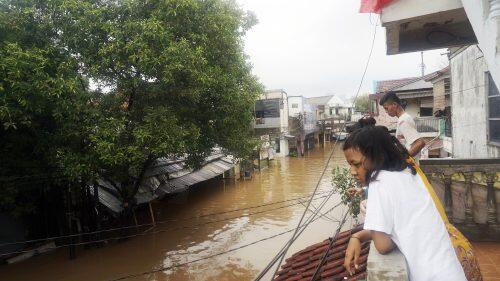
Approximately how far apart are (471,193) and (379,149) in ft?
16.6

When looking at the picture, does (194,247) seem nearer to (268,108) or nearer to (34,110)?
(34,110)

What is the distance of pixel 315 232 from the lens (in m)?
13.1

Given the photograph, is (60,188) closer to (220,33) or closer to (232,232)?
(232,232)

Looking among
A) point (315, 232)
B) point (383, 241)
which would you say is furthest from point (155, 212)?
point (383, 241)

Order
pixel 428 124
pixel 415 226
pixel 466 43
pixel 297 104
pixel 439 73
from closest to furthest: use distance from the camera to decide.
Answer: pixel 415 226 → pixel 466 43 → pixel 439 73 → pixel 428 124 → pixel 297 104

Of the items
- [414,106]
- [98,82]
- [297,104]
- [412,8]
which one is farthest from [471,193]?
[297,104]

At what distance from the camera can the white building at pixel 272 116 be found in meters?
34.4

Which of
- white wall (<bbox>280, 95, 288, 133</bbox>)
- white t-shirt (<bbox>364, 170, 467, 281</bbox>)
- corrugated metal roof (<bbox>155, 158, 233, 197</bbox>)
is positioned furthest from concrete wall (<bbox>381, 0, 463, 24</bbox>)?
white wall (<bbox>280, 95, 288, 133</bbox>)

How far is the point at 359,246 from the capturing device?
1990mm

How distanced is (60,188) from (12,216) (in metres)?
1.57

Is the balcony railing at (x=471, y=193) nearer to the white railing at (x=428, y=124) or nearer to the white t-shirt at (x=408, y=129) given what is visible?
the white t-shirt at (x=408, y=129)

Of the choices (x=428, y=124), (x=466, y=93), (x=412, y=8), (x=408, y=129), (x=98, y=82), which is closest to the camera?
(x=412, y=8)

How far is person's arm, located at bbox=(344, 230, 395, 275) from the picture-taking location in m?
1.70

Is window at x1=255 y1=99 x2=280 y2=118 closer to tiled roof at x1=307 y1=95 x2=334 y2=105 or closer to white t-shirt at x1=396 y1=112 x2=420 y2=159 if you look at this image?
white t-shirt at x1=396 y1=112 x2=420 y2=159
